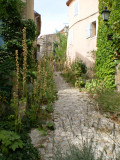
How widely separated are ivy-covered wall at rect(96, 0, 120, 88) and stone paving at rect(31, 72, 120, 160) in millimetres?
1503

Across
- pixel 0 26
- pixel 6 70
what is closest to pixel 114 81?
pixel 6 70

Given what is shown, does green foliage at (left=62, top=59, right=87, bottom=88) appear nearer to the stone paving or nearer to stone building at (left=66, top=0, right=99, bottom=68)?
stone building at (left=66, top=0, right=99, bottom=68)

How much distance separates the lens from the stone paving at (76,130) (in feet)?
8.83

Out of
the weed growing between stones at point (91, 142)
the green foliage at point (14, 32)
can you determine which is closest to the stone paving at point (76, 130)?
the weed growing between stones at point (91, 142)

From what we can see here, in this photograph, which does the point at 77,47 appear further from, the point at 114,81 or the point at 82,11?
the point at 114,81

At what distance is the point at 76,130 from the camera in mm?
3809

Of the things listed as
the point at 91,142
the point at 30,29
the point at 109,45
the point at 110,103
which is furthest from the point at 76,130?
the point at 30,29

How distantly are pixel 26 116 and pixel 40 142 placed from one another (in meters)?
0.83

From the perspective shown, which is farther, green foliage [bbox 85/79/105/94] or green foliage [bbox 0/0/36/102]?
green foliage [bbox 85/79/105/94]

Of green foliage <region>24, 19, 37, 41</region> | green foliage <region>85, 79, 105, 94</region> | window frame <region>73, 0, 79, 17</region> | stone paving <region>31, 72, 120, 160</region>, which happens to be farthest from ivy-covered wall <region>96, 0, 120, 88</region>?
window frame <region>73, 0, 79, 17</region>

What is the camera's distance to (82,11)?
13.2m

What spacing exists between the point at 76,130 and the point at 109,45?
4582mm

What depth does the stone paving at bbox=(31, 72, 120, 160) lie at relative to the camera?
2692mm

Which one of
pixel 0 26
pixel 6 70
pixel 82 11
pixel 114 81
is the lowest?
pixel 114 81
